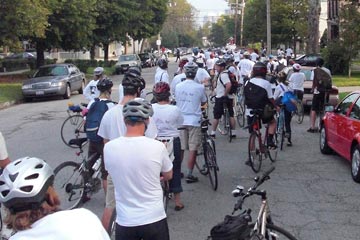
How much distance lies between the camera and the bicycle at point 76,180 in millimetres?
7098

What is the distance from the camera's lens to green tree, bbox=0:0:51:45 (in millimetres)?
23500

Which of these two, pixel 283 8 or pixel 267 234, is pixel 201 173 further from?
pixel 283 8

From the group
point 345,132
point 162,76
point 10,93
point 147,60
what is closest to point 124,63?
point 147,60

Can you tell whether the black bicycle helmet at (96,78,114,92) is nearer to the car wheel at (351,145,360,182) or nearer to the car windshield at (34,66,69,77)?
the car wheel at (351,145,360,182)

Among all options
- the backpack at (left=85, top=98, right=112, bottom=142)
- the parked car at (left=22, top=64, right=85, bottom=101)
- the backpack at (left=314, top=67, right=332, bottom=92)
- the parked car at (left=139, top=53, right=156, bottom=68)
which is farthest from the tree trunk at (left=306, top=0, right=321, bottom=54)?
the parked car at (left=139, top=53, right=156, bottom=68)

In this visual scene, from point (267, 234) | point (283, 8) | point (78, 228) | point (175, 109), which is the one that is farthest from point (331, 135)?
point (283, 8)

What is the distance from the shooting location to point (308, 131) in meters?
13.5

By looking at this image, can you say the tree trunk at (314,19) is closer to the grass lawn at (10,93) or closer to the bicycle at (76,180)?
Result: the grass lawn at (10,93)

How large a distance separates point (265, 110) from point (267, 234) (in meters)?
5.01

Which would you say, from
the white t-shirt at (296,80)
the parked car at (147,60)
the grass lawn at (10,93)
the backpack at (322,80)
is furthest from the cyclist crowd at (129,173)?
the parked car at (147,60)

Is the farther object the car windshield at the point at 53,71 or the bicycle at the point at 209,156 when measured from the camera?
the car windshield at the point at 53,71

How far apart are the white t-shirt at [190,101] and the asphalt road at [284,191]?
1.05 meters

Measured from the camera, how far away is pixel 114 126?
559cm

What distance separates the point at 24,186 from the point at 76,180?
4.94 meters
